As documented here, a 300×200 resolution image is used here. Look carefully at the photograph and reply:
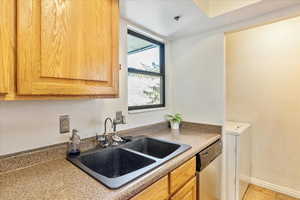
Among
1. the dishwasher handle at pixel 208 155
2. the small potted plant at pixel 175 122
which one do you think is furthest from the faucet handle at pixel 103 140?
the small potted plant at pixel 175 122

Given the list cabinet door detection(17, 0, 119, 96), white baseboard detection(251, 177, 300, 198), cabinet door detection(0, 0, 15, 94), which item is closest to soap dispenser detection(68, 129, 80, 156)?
cabinet door detection(17, 0, 119, 96)

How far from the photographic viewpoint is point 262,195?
7.04 feet

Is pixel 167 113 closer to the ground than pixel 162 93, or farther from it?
closer to the ground

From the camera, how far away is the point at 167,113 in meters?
2.16

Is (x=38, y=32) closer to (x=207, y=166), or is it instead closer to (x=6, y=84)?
(x=6, y=84)

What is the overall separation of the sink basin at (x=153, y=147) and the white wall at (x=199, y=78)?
2.37ft

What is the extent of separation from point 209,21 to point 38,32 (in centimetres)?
152

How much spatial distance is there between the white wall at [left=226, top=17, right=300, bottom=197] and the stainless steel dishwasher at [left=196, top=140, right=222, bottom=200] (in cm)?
110

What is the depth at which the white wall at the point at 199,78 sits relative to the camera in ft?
5.88

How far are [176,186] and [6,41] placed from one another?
115 cm

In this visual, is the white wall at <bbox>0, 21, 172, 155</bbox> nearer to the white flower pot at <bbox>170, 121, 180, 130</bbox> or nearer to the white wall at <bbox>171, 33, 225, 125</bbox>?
the white flower pot at <bbox>170, 121, 180, 130</bbox>

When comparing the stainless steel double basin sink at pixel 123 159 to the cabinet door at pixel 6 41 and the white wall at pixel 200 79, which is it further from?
the white wall at pixel 200 79

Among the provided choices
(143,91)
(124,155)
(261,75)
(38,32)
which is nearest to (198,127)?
(143,91)

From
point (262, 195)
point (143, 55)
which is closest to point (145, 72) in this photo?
point (143, 55)
